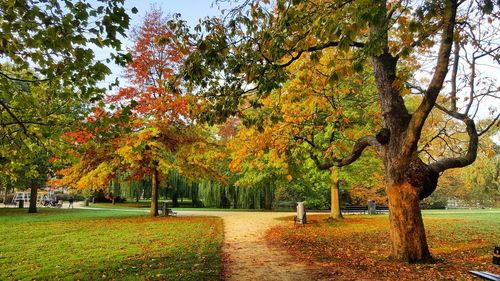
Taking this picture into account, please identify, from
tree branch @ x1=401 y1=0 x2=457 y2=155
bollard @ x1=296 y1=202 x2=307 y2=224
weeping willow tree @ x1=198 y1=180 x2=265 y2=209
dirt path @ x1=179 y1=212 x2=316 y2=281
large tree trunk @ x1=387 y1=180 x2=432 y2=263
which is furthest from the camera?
weeping willow tree @ x1=198 y1=180 x2=265 y2=209

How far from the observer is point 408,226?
825 centimetres

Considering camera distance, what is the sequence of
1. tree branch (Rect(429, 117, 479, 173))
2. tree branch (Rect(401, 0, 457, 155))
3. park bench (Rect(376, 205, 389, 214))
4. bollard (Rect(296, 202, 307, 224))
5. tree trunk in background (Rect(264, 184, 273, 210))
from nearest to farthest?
tree branch (Rect(401, 0, 457, 155)), tree branch (Rect(429, 117, 479, 173)), bollard (Rect(296, 202, 307, 224)), park bench (Rect(376, 205, 389, 214)), tree trunk in background (Rect(264, 184, 273, 210))

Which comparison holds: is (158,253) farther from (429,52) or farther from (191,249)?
(429,52)

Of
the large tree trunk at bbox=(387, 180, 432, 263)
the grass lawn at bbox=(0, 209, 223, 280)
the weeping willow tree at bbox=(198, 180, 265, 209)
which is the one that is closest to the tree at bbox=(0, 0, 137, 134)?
the grass lawn at bbox=(0, 209, 223, 280)

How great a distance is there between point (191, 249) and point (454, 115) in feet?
25.1

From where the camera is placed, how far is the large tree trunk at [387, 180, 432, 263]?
817cm

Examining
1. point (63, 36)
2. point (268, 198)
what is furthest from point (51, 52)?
point (268, 198)

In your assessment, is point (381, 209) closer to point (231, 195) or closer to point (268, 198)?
point (268, 198)

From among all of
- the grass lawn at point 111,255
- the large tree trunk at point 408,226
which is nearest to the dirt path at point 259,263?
the grass lawn at point 111,255

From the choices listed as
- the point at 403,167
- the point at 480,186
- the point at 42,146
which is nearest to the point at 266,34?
the point at 403,167

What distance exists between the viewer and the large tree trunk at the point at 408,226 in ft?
26.8

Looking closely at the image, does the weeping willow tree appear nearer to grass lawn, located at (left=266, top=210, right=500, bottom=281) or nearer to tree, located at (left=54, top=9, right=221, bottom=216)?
tree, located at (left=54, top=9, right=221, bottom=216)

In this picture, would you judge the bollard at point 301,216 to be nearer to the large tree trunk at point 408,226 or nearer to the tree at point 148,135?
the tree at point 148,135

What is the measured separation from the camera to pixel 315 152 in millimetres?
11438
